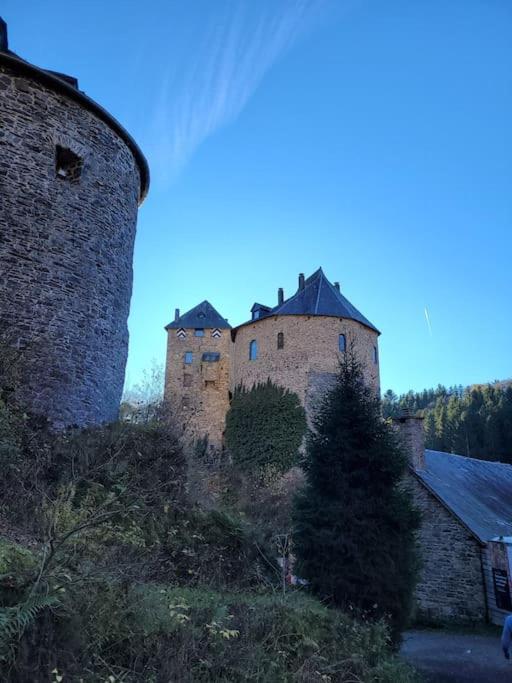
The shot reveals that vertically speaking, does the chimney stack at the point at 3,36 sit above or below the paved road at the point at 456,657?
above

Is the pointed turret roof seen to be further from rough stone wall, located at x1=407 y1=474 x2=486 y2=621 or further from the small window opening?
the small window opening

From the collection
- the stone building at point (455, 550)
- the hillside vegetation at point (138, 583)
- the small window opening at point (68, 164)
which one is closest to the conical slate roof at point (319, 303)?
the stone building at point (455, 550)

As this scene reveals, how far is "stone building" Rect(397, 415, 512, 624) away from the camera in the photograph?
532 inches

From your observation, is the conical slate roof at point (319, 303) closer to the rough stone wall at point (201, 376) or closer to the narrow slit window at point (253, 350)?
the narrow slit window at point (253, 350)

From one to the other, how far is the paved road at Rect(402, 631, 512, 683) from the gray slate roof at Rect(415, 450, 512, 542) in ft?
9.65

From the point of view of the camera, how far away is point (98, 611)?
379 centimetres

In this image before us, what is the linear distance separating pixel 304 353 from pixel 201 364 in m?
10.3

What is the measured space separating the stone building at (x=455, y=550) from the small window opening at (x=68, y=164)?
11.5m

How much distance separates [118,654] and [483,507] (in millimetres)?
16006

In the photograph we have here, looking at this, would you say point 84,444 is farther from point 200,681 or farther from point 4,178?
point 4,178

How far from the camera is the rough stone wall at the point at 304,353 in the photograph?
2681 centimetres

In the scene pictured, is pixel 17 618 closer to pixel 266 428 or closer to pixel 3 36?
pixel 3 36

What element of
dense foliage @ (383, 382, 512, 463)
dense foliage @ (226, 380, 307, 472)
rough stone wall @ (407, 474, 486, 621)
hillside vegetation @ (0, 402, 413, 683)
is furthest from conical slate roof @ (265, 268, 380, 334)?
hillside vegetation @ (0, 402, 413, 683)

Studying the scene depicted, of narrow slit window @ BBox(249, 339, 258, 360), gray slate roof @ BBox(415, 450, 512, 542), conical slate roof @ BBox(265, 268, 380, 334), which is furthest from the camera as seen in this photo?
narrow slit window @ BBox(249, 339, 258, 360)
